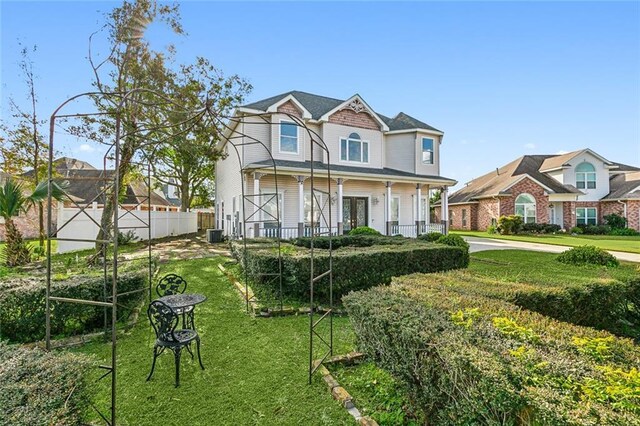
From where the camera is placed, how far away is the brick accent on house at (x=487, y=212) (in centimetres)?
2462

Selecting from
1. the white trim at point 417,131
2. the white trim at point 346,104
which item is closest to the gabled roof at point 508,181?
the white trim at point 417,131

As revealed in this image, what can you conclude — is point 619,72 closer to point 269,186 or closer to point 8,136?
point 269,186

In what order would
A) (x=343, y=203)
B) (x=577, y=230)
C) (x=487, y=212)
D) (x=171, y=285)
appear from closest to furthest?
1. (x=171, y=285)
2. (x=343, y=203)
3. (x=577, y=230)
4. (x=487, y=212)

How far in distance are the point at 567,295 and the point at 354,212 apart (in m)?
12.7

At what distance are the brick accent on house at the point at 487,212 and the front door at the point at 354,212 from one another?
14082mm

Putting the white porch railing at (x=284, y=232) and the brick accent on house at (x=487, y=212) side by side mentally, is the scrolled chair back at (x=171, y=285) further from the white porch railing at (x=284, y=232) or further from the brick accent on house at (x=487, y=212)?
the brick accent on house at (x=487, y=212)

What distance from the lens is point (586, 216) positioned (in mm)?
25922

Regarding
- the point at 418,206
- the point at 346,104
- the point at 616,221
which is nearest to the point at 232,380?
the point at 346,104

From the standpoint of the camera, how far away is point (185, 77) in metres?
17.2

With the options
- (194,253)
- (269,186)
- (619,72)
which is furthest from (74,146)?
(619,72)

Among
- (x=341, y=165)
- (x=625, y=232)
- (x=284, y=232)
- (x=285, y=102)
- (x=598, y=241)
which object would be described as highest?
(x=285, y=102)

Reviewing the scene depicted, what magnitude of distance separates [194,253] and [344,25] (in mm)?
10897

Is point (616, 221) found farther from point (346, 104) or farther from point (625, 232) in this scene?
point (346, 104)

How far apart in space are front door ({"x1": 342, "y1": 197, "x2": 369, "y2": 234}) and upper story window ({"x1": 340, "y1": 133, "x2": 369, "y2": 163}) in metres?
2.26
